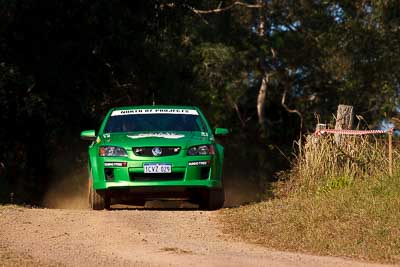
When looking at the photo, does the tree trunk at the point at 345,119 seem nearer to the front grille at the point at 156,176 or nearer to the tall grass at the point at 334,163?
the tall grass at the point at 334,163

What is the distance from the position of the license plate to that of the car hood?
289mm

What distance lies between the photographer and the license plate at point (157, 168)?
1512 cm

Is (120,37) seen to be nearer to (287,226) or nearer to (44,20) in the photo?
(44,20)

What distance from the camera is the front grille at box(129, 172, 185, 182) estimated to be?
1520 centimetres

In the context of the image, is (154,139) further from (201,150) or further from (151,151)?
(201,150)

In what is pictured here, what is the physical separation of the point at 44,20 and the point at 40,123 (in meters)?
2.50

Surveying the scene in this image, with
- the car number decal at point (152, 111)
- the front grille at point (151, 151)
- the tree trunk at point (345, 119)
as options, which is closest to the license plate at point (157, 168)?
the front grille at point (151, 151)

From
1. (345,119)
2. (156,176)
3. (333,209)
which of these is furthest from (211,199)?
(333,209)

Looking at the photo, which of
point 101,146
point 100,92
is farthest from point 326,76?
point 101,146

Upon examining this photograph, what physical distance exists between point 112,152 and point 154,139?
2.02 feet

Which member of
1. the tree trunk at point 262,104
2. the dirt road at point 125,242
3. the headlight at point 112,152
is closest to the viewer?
the dirt road at point 125,242

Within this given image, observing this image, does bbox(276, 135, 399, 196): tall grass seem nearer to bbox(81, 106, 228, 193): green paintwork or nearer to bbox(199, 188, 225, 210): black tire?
bbox(199, 188, 225, 210): black tire

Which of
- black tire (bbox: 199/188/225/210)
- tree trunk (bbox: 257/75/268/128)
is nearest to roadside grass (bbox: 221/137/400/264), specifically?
black tire (bbox: 199/188/225/210)

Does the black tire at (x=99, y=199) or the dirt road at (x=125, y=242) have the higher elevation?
the dirt road at (x=125, y=242)
